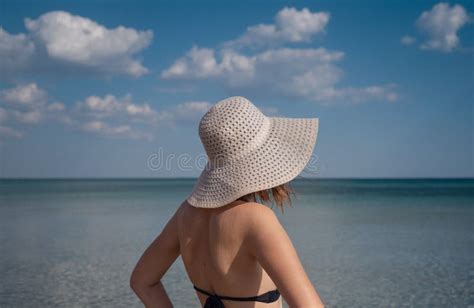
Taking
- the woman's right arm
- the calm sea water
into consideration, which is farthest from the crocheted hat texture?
the calm sea water

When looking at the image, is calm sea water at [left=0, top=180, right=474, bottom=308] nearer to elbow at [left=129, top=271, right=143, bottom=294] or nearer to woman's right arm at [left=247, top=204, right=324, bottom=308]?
elbow at [left=129, top=271, right=143, bottom=294]

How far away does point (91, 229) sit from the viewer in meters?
14.2

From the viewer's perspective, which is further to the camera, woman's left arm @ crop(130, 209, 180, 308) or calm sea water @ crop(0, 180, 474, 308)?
calm sea water @ crop(0, 180, 474, 308)

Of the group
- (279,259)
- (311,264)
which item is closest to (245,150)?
(279,259)

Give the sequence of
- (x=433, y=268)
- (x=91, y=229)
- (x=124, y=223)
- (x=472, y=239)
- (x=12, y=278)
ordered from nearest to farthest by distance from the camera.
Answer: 1. (x=12, y=278)
2. (x=433, y=268)
3. (x=472, y=239)
4. (x=91, y=229)
5. (x=124, y=223)

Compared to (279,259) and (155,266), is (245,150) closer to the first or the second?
(279,259)

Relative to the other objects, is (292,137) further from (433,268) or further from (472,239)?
(472,239)

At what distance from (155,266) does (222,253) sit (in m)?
0.37

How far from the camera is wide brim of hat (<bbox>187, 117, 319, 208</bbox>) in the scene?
1.38 metres

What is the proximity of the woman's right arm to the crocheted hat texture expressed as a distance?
130 mm

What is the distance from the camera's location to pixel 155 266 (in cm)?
164

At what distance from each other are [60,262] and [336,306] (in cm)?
511

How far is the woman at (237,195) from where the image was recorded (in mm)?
1347

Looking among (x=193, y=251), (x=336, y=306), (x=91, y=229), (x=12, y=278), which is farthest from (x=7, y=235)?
(x=193, y=251)
